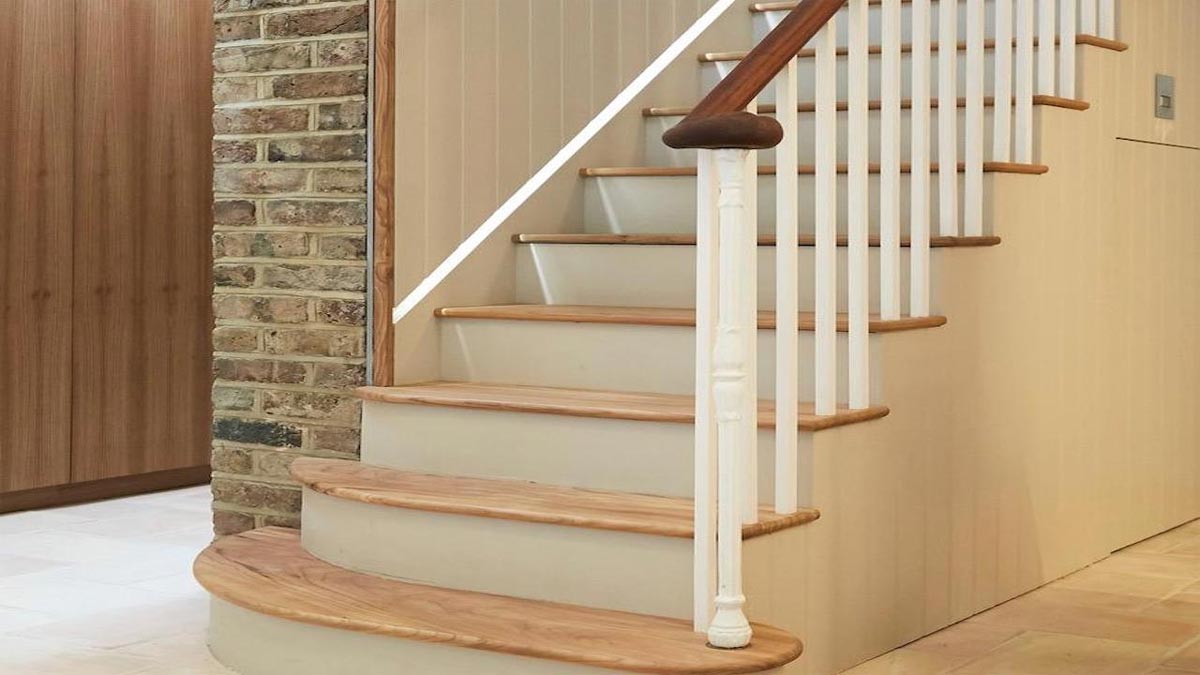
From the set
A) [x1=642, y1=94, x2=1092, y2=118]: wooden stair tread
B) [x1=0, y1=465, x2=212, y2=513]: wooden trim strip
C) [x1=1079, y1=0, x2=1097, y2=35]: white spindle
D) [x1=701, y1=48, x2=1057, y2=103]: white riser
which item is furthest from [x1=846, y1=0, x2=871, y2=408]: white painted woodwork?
[x1=0, y1=465, x2=212, y2=513]: wooden trim strip

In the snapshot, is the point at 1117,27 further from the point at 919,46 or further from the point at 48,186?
the point at 48,186

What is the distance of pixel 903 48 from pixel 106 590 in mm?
2514

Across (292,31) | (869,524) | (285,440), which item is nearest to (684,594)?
(869,524)

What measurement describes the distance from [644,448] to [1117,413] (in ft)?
5.49

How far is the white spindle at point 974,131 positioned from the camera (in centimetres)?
363

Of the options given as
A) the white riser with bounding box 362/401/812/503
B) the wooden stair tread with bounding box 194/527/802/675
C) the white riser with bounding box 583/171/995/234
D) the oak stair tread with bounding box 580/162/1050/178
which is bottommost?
the wooden stair tread with bounding box 194/527/802/675

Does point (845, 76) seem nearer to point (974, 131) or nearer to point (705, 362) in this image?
point (974, 131)

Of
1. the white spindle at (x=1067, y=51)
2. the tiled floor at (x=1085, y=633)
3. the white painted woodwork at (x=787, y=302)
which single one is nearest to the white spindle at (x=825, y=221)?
the white painted woodwork at (x=787, y=302)

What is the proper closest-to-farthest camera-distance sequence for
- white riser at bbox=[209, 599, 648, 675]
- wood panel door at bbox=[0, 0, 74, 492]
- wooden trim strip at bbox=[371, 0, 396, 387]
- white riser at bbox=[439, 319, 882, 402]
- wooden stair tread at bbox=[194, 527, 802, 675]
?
wooden stair tread at bbox=[194, 527, 802, 675], white riser at bbox=[209, 599, 648, 675], white riser at bbox=[439, 319, 882, 402], wooden trim strip at bbox=[371, 0, 396, 387], wood panel door at bbox=[0, 0, 74, 492]

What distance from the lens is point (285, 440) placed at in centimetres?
385

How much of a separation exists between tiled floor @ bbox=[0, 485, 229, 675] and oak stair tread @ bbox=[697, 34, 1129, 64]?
1937 mm

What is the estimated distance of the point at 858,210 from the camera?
3.20 m

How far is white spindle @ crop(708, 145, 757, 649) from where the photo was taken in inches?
105

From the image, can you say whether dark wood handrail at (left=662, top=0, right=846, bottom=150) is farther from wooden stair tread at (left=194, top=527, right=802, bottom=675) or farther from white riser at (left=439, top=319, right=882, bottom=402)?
wooden stair tread at (left=194, top=527, right=802, bottom=675)
